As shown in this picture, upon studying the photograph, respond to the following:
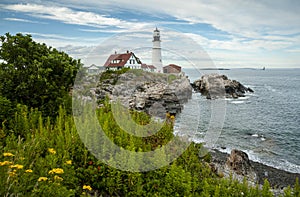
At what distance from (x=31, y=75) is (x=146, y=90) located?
453 inches

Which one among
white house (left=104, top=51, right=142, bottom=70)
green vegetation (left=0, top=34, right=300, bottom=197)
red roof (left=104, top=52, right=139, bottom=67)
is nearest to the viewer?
green vegetation (left=0, top=34, right=300, bottom=197)

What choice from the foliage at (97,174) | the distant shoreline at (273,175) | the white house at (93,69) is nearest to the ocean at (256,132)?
the distant shoreline at (273,175)

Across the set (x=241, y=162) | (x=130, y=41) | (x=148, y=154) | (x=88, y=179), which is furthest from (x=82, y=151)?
(x=241, y=162)

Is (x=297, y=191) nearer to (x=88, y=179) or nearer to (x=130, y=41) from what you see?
(x=88, y=179)

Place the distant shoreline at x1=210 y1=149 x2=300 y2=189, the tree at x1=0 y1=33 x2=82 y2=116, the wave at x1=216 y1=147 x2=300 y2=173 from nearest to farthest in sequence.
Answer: the tree at x1=0 y1=33 x2=82 y2=116 < the distant shoreline at x1=210 y1=149 x2=300 y2=189 < the wave at x1=216 y1=147 x2=300 y2=173

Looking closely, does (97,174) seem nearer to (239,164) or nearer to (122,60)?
(122,60)

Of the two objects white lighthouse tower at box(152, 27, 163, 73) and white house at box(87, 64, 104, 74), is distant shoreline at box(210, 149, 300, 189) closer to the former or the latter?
white lighthouse tower at box(152, 27, 163, 73)

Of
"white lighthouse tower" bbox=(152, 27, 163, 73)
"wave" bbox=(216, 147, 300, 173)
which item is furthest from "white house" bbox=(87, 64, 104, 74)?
"wave" bbox=(216, 147, 300, 173)

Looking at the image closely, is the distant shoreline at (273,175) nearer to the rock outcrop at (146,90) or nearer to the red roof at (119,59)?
the rock outcrop at (146,90)

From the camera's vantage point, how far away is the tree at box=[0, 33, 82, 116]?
9102mm

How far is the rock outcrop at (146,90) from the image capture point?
38.2 ft

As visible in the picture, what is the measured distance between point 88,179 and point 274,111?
3903cm

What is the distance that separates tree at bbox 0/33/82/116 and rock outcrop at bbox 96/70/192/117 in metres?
1.67

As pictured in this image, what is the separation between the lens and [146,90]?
1988 cm
